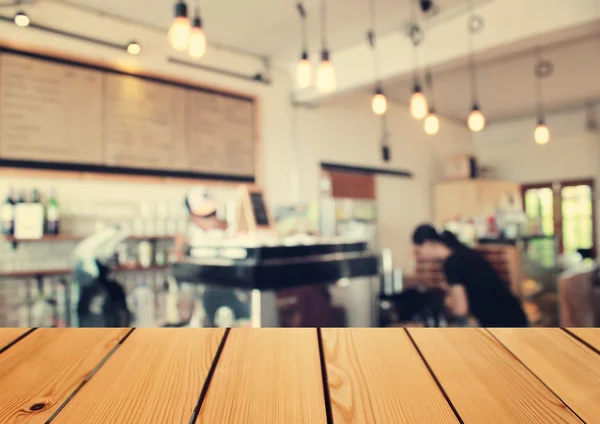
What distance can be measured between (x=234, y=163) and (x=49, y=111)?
179 cm

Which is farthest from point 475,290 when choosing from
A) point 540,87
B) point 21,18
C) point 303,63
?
point 540,87

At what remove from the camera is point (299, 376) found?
795 millimetres

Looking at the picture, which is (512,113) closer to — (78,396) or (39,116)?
(39,116)

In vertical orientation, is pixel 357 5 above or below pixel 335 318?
above

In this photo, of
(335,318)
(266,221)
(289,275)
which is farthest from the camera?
(335,318)

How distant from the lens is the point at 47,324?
3.51 m

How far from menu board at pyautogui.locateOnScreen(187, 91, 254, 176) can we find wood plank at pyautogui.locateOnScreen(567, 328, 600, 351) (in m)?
3.97

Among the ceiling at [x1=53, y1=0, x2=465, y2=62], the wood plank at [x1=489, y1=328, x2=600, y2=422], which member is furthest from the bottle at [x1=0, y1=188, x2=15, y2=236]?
the wood plank at [x1=489, y1=328, x2=600, y2=422]

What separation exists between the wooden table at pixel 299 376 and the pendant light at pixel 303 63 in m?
2.31

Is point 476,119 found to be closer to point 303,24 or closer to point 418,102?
point 418,102

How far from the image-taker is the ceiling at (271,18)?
3928 millimetres

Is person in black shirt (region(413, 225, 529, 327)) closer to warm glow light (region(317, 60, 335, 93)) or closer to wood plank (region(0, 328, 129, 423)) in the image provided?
warm glow light (region(317, 60, 335, 93))

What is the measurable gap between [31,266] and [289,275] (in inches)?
89.6

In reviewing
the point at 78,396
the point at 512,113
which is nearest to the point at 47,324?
the point at 78,396
